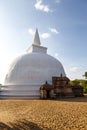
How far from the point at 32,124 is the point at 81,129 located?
2621 millimetres

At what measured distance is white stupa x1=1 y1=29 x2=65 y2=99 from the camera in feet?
79.9

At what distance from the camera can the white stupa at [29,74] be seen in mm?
24359

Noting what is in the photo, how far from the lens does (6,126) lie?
27.0ft

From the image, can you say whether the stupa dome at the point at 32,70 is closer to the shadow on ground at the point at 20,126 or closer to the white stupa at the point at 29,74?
the white stupa at the point at 29,74

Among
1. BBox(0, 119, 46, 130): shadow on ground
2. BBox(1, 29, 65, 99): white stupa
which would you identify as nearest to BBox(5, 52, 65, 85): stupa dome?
BBox(1, 29, 65, 99): white stupa

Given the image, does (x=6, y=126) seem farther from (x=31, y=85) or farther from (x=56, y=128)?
(x=31, y=85)

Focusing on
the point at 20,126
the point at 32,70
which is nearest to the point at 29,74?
the point at 32,70

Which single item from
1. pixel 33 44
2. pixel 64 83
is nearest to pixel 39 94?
pixel 64 83

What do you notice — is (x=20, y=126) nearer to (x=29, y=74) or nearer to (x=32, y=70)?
(x=29, y=74)

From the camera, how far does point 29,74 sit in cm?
2595

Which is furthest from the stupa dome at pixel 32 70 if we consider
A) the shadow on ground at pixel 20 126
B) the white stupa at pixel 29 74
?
the shadow on ground at pixel 20 126

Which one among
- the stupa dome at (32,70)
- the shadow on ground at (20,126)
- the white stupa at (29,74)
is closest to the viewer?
the shadow on ground at (20,126)

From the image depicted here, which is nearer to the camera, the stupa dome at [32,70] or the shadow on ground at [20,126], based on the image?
the shadow on ground at [20,126]

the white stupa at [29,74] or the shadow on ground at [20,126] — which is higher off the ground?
the white stupa at [29,74]
